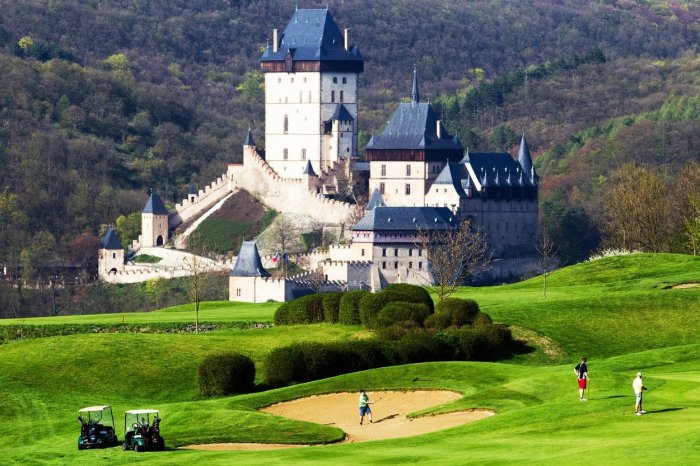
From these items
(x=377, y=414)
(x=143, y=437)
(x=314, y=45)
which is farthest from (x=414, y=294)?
(x=314, y=45)

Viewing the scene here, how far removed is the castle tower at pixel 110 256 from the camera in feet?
481

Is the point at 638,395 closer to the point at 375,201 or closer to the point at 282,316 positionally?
the point at 282,316

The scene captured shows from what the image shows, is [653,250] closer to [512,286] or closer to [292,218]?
[512,286]

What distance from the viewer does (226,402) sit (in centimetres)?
6738

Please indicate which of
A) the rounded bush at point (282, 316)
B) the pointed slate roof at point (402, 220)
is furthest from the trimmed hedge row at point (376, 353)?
the pointed slate roof at point (402, 220)

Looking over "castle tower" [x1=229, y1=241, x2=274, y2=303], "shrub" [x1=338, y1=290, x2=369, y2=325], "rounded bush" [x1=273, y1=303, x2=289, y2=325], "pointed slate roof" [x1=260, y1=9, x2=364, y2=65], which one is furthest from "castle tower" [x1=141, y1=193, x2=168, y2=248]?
"shrub" [x1=338, y1=290, x2=369, y2=325]

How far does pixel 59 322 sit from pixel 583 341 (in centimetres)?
2675

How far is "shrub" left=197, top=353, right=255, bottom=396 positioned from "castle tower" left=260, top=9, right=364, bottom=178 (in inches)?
3128

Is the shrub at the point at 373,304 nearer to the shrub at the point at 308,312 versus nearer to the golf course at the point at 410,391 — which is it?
the golf course at the point at 410,391

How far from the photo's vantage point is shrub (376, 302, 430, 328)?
8181 cm

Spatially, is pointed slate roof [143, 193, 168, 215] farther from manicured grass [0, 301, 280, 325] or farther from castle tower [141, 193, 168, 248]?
manicured grass [0, 301, 280, 325]

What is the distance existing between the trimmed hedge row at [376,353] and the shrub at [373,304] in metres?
6.34

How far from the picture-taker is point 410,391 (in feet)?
225

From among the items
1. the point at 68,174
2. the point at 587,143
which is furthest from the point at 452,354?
the point at 587,143
